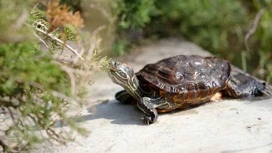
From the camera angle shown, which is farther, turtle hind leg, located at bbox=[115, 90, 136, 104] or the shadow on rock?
turtle hind leg, located at bbox=[115, 90, 136, 104]

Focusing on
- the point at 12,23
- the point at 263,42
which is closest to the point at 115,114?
the point at 12,23

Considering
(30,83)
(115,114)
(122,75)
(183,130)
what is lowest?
(183,130)

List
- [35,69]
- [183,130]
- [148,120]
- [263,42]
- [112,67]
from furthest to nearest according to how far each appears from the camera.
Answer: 1. [263,42]
2. [112,67]
3. [148,120]
4. [183,130]
5. [35,69]

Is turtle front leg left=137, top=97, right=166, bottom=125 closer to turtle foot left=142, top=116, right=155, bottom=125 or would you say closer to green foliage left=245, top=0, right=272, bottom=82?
turtle foot left=142, top=116, right=155, bottom=125

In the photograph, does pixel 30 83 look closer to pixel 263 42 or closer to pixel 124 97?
pixel 124 97

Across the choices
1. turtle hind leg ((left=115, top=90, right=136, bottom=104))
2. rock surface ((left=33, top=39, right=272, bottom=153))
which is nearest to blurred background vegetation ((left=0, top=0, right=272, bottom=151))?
rock surface ((left=33, top=39, right=272, bottom=153))

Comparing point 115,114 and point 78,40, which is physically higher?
point 78,40
